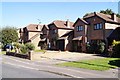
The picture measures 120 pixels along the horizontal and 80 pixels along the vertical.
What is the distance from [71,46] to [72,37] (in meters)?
1.90

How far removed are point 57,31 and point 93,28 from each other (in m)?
12.1

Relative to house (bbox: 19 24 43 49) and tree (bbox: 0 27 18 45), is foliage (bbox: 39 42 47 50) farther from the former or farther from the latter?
tree (bbox: 0 27 18 45)

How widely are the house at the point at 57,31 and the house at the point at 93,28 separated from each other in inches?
230

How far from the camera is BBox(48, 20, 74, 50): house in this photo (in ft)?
168

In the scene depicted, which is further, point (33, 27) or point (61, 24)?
point (33, 27)

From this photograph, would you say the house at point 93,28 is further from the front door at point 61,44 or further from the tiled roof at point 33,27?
the tiled roof at point 33,27

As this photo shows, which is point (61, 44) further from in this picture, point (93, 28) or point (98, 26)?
point (98, 26)

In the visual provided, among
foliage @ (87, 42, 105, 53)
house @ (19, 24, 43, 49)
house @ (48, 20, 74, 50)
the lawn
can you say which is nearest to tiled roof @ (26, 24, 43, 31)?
house @ (19, 24, 43, 49)

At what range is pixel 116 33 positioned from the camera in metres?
38.5

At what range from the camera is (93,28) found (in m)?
41.3

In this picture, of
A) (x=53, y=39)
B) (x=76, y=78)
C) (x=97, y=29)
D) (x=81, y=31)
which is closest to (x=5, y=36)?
(x=53, y=39)

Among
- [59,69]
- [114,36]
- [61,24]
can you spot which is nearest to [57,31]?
[61,24]

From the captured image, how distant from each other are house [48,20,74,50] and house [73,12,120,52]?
230 inches

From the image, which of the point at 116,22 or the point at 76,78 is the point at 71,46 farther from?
the point at 76,78
